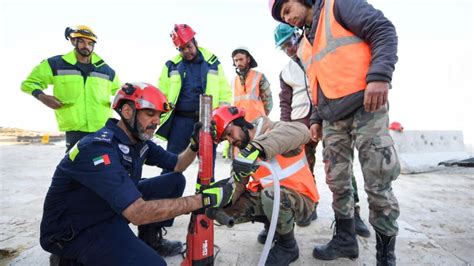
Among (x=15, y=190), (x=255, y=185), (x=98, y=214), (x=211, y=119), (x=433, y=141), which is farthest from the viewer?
(x=433, y=141)

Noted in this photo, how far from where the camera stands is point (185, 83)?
3371 mm

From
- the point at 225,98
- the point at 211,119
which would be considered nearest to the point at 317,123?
the point at 211,119

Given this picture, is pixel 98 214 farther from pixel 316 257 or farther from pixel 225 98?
pixel 225 98

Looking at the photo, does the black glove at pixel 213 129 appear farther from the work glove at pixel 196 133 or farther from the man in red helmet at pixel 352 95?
the man in red helmet at pixel 352 95

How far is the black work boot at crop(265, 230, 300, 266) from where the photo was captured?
2.09m

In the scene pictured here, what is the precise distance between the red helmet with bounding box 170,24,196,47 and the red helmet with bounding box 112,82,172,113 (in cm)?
147

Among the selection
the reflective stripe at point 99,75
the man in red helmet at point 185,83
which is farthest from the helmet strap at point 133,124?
the reflective stripe at point 99,75

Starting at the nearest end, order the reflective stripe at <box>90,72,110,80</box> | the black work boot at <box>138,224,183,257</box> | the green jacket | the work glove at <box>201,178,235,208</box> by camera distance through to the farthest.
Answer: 1. the work glove at <box>201,178,235,208</box>
2. the black work boot at <box>138,224,183,257</box>
3. the green jacket
4. the reflective stripe at <box>90,72,110,80</box>

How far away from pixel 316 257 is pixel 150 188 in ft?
4.92

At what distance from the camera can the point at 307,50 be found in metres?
2.29

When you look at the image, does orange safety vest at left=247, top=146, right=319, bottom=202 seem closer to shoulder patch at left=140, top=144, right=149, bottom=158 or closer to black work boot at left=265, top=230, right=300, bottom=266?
black work boot at left=265, top=230, right=300, bottom=266

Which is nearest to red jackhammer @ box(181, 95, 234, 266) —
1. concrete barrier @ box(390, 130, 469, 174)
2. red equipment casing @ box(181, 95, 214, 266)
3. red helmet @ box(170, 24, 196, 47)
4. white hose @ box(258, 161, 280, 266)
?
red equipment casing @ box(181, 95, 214, 266)

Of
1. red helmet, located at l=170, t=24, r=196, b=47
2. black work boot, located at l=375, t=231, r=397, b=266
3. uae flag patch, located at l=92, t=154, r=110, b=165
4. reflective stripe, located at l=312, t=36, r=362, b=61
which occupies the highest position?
red helmet, located at l=170, t=24, r=196, b=47

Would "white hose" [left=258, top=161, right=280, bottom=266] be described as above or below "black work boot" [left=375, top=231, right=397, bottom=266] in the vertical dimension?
above
